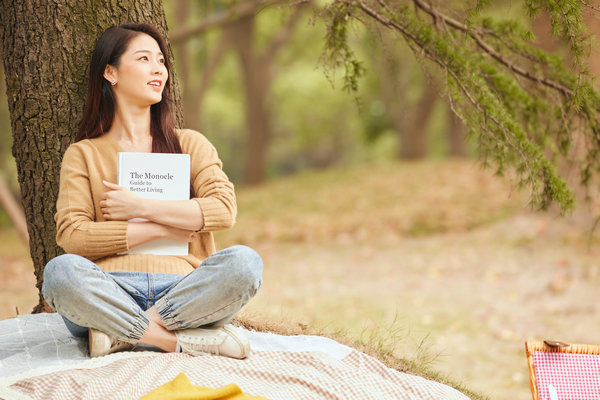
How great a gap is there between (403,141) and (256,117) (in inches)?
127

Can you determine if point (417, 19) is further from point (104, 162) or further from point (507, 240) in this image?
point (507, 240)

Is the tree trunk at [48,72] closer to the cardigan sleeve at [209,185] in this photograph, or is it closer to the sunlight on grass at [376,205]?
the cardigan sleeve at [209,185]

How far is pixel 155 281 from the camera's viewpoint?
103 inches

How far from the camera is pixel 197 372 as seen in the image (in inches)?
93.9

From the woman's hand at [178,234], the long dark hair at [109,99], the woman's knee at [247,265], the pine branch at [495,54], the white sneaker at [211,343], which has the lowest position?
the white sneaker at [211,343]

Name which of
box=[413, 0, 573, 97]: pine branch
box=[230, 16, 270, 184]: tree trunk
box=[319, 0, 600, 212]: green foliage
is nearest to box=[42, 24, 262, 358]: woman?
box=[319, 0, 600, 212]: green foliage

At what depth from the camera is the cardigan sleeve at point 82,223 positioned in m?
2.54

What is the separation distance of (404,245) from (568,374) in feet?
18.9

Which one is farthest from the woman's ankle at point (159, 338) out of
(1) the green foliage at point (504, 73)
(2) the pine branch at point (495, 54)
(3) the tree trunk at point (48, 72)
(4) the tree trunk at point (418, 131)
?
(4) the tree trunk at point (418, 131)

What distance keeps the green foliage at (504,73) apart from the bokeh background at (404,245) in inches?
4.8

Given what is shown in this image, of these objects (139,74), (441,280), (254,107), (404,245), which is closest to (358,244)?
(404,245)

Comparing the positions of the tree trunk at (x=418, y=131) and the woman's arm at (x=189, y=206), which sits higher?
the tree trunk at (x=418, y=131)

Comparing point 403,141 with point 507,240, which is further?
point 403,141

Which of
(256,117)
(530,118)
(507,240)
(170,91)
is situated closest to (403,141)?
(256,117)
